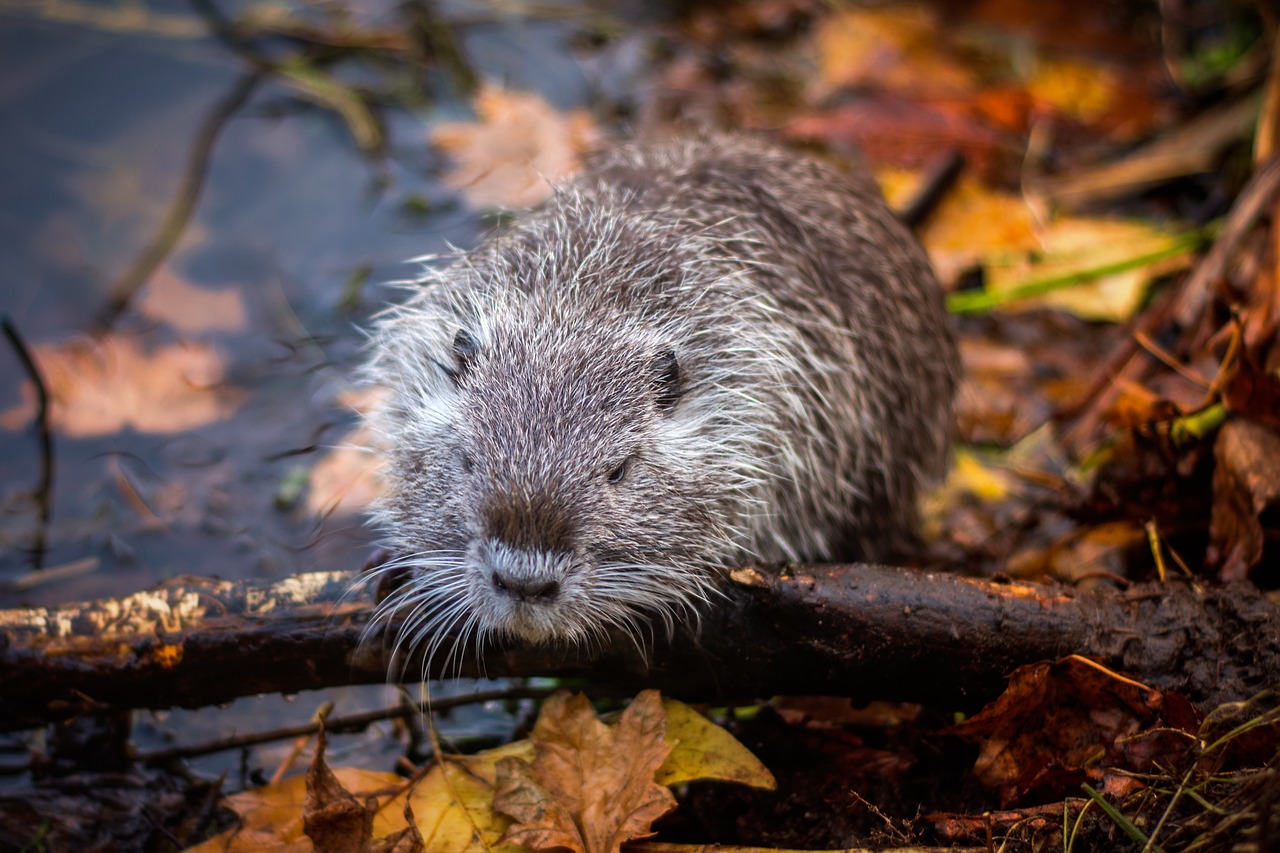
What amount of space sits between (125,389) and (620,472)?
126 inches

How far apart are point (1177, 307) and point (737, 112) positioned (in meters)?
3.09

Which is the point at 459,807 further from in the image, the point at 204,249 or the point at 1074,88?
the point at 1074,88

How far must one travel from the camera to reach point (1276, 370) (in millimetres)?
3424

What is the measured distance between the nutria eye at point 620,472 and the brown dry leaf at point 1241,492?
184 centimetres

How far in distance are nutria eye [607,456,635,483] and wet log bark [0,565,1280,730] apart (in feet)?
1.41

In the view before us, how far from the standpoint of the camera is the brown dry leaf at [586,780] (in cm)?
267

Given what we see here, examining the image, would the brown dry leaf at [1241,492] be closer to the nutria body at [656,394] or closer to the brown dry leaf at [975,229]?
the nutria body at [656,394]

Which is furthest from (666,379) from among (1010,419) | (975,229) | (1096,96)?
(1096,96)

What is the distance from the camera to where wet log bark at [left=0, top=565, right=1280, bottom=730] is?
271 cm

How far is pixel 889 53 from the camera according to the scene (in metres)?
6.69

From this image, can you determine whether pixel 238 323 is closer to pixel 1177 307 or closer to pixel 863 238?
pixel 863 238

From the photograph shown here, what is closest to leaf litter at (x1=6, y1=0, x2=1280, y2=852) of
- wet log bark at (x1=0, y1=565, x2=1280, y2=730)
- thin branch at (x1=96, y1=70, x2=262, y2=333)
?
wet log bark at (x1=0, y1=565, x2=1280, y2=730)

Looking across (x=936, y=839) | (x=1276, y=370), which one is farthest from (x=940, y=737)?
(x=1276, y=370)

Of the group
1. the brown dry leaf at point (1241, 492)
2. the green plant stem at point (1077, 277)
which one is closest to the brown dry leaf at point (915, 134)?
the green plant stem at point (1077, 277)
